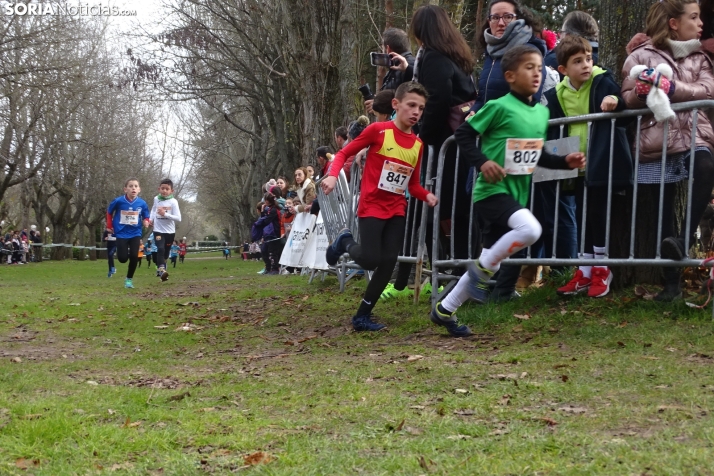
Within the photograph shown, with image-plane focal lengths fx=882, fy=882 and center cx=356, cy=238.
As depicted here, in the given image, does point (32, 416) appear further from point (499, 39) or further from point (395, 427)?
point (499, 39)

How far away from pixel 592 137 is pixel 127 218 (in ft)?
35.3

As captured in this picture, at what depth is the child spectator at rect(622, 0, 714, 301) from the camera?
6.00 meters

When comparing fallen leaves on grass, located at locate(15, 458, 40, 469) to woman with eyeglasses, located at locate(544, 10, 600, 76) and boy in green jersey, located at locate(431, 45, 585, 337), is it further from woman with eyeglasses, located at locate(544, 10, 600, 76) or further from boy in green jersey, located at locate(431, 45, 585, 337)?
woman with eyeglasses, located at locate(544, 10, 600, 76)

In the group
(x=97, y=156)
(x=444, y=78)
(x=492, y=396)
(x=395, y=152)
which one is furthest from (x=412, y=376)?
(x=97, y=156)

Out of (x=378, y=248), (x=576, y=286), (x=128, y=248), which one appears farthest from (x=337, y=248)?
(x=128, y=248)

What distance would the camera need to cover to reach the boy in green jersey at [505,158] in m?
5.90

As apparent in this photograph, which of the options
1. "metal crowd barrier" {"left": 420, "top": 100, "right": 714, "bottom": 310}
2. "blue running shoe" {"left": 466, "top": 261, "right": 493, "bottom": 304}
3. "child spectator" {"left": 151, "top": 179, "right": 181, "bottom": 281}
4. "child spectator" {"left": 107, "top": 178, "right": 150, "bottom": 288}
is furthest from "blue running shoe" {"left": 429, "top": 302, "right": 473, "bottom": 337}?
"child spectator" {"left": 151, "top": 179, "right": 181, "bottom": 281}

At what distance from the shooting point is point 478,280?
6078 millimetres

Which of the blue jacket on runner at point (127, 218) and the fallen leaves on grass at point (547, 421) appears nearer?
the fallen leaves on grass at point (547, 421)

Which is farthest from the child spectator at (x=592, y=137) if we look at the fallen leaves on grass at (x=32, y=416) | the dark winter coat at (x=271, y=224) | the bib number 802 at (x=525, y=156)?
the dark winter coat at (x=271, y=224)

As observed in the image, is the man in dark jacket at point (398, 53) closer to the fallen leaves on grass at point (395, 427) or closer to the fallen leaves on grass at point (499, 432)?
the fallen leaves on grass at point (395, 427)

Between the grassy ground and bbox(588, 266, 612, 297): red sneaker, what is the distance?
0.36ft

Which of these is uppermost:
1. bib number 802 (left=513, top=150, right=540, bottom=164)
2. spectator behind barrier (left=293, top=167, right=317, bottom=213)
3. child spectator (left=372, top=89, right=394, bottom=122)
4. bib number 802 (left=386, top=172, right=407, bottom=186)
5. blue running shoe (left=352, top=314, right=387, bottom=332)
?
child spectator (left=372, top=89, right=394, bottom=122)

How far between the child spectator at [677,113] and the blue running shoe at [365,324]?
2108 millimetres
